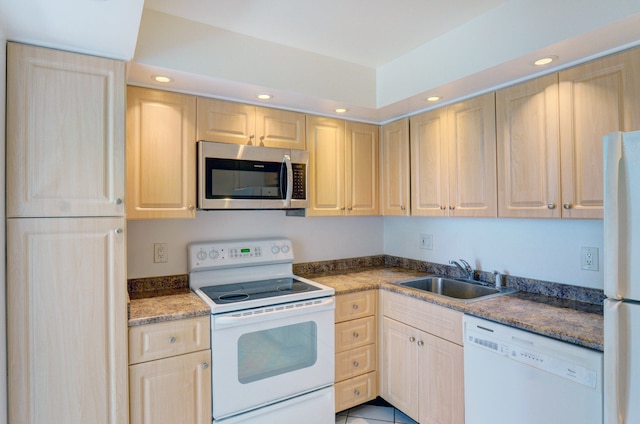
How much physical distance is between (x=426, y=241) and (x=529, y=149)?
1.15 m

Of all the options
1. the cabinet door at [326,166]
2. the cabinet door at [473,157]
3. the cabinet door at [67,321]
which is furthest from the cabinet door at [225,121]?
the cabinet door at [473,157]

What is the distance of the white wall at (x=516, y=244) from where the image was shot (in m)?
1.97

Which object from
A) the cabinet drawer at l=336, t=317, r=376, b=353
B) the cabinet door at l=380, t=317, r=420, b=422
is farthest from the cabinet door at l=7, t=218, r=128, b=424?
the cabinet door at l=380, t=317, r=420, b=422

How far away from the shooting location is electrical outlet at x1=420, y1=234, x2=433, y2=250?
284 centimetres

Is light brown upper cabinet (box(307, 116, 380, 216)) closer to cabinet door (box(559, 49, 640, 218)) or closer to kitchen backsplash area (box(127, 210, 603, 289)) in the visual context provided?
kitchen backsplash area (box(127, 210, 603, 289))

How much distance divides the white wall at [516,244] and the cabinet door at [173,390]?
185 cm

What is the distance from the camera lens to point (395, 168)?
9.18 ft

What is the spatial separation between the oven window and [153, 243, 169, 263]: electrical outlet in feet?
2.64

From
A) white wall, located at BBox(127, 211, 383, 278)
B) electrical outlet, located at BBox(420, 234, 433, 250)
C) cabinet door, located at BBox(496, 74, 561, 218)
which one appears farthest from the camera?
electrical outlet, located at BBox(420, 234, 433, 250)

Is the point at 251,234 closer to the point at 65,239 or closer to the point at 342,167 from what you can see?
the point at 342,167

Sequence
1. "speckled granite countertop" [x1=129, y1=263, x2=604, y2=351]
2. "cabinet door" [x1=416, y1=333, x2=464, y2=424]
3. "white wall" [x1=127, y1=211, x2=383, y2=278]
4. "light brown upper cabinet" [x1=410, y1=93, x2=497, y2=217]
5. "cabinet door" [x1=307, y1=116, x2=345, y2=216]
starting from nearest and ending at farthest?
"speckled granite countertop" [x1=129, y1=263, x2=604, y2=351] → "cabinet door" [x1=416, y1=333, x2=464, y2=424] → "light brown upper cabinet" [x1=410, y1=93, x2=497, y2=217] → "white wall" [x1=127, y1=211, x2=383, y2=278] → "cabinet door" [x1=307, y1=116, x2=345, y2=216]

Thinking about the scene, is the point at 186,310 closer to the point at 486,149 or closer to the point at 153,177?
the point at 153,177

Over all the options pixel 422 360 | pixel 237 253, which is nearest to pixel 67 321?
pixel 237 253

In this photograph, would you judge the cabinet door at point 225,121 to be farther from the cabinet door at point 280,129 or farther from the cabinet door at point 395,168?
the cabinet door at point 395,168
